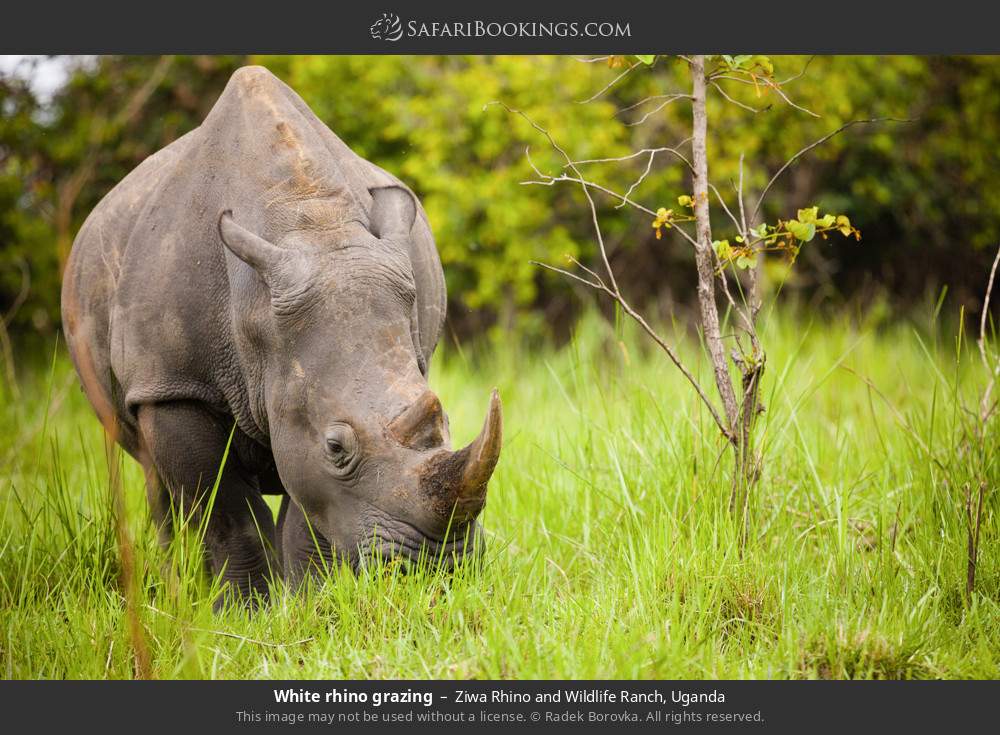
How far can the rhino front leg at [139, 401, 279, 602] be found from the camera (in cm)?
410

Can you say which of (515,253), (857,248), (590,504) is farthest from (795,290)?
(590,504)

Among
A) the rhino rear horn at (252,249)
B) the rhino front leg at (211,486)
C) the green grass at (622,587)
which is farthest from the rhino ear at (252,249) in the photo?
the green grass at (622,587)

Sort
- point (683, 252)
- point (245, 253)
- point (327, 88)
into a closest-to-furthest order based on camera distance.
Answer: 1. point (245, 253)
2. point (327, 88)
3. point (683, 252)

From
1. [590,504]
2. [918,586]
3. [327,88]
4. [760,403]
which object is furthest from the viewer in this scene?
[327,88]

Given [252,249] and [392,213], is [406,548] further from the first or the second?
[392,213]

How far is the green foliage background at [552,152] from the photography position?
9.66m

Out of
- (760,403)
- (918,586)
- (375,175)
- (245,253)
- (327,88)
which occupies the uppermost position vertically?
(327,88)

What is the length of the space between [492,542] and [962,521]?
1.72m

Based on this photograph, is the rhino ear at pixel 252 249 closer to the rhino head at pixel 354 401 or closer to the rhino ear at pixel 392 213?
the rhino head at pixel 354 401

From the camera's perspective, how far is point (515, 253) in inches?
382

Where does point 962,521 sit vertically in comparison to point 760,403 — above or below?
below

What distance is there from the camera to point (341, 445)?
11.8 feet

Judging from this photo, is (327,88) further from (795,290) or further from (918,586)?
(918,586)

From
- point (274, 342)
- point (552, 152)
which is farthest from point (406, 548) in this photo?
point (552, 152)
